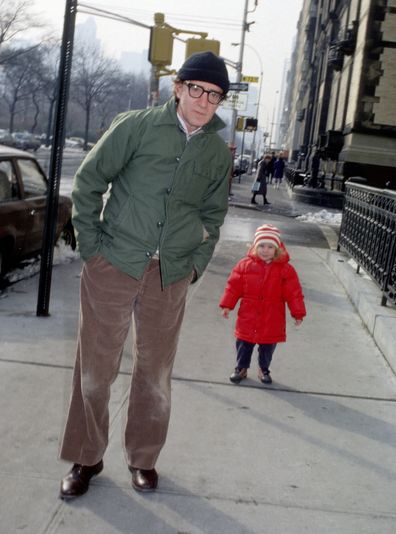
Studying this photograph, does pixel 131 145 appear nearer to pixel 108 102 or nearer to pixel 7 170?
pixel 7 170

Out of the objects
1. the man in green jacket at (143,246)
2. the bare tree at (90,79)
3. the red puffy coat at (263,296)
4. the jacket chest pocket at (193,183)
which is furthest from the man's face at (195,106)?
the bare tree at (90,79)

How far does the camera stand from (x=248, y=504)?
3328 millimetres

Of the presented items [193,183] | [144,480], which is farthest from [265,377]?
[193,183]

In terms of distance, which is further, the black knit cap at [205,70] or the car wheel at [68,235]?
the car wheel at [68,235]

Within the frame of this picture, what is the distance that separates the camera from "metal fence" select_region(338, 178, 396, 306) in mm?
7000

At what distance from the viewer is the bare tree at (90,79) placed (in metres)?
81.3

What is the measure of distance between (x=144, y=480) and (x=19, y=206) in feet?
18.3

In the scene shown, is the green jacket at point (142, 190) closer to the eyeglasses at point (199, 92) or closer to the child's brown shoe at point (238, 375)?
Result: the eyeglasses at point (199, 92)

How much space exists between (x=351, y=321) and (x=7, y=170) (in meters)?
4.45

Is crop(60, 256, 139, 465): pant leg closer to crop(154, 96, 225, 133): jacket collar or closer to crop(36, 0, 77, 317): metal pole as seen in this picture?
crop(154, 96, 225, 133): jacket collar

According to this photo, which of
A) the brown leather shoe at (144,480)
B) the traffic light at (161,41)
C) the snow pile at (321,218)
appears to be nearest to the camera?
the brown leather shoe at (144,480)

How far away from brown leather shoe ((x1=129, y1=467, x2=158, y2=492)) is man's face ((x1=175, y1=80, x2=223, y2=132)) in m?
1.68

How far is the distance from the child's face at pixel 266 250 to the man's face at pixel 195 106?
193 centimetres

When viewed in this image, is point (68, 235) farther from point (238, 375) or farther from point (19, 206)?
point (238, 375)
